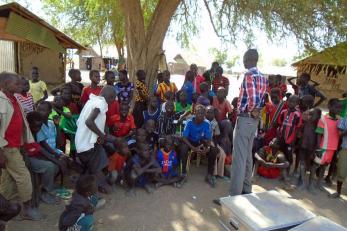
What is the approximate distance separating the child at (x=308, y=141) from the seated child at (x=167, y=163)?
1835 mm

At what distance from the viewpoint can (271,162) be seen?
5.16 meters

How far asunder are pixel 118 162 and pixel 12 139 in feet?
5.52

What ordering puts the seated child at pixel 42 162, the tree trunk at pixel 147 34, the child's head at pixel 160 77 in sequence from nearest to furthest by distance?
the seated child at pixel 42 162, the tree trunk at pixel 147 34, the child's head at pixel 160 77

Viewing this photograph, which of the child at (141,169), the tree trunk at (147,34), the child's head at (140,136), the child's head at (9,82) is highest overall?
the tree trunk at (147,34)

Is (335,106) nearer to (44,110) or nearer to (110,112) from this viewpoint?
(110,112)

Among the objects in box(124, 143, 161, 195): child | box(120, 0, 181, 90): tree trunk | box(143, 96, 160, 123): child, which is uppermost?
box(120, 0, 181, 90): tree trunk

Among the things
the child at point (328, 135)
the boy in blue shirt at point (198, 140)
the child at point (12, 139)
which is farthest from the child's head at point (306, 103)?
the child at point (12, 139)

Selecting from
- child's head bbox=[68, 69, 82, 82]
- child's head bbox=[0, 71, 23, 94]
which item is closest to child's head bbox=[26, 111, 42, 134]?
child's head bbox=[0, 71, 23, 94]

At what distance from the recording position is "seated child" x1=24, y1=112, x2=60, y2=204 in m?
3.69

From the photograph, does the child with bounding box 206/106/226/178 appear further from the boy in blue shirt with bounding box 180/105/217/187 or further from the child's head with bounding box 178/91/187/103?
the child's head with bounding box 178/91/187/103

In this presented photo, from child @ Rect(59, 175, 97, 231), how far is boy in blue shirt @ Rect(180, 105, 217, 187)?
2.01 metres

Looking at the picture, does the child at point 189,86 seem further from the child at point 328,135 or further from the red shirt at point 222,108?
the child at point 328,135

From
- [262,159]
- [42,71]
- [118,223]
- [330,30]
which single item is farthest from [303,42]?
[42,71]

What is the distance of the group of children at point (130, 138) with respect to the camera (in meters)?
3.24
